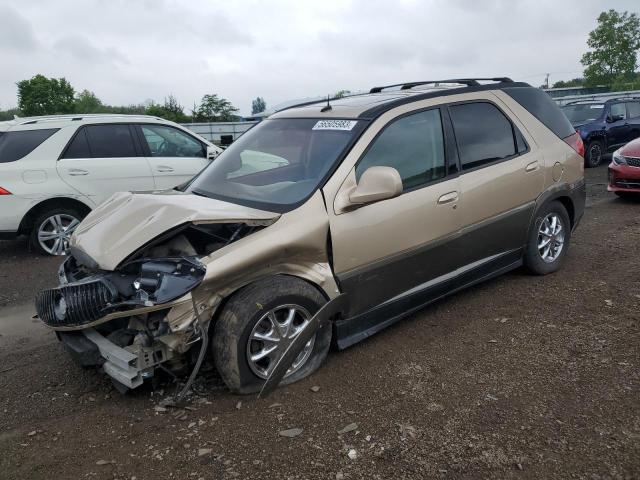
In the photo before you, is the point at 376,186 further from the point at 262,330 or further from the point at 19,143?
the point at 19,143

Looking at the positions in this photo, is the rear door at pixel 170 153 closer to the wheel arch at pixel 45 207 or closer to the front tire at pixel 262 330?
the wheel arch at pixel 45 207

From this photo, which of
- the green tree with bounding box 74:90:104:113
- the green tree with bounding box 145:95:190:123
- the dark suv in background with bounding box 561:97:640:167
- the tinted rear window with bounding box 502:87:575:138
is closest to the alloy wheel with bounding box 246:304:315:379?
the tinted rear window with bounding box 502:87:575:138

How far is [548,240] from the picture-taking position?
4.90 metres

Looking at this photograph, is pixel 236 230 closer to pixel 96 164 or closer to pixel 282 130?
pixel 282 130

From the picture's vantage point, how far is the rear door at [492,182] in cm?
405

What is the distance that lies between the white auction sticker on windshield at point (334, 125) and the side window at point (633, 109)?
1210 cm

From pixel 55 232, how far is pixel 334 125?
4.84m

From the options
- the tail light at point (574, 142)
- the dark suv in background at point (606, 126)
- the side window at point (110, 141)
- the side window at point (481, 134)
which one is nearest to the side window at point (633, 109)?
the dark suv in background at point (606, 126)

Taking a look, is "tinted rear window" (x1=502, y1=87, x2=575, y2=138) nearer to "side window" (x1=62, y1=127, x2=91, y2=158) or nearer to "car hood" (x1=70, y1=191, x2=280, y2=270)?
"car hood" (x1=70, y1=191, x2=280, y2=270)

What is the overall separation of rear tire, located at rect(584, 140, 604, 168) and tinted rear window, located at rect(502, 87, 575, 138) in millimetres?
8408

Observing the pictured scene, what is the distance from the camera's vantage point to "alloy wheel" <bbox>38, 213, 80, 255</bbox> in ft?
22.2

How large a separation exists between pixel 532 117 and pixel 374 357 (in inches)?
108

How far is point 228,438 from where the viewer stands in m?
2.78

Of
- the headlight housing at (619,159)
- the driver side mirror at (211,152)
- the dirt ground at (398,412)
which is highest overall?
the driver side mirror at (211,152)
